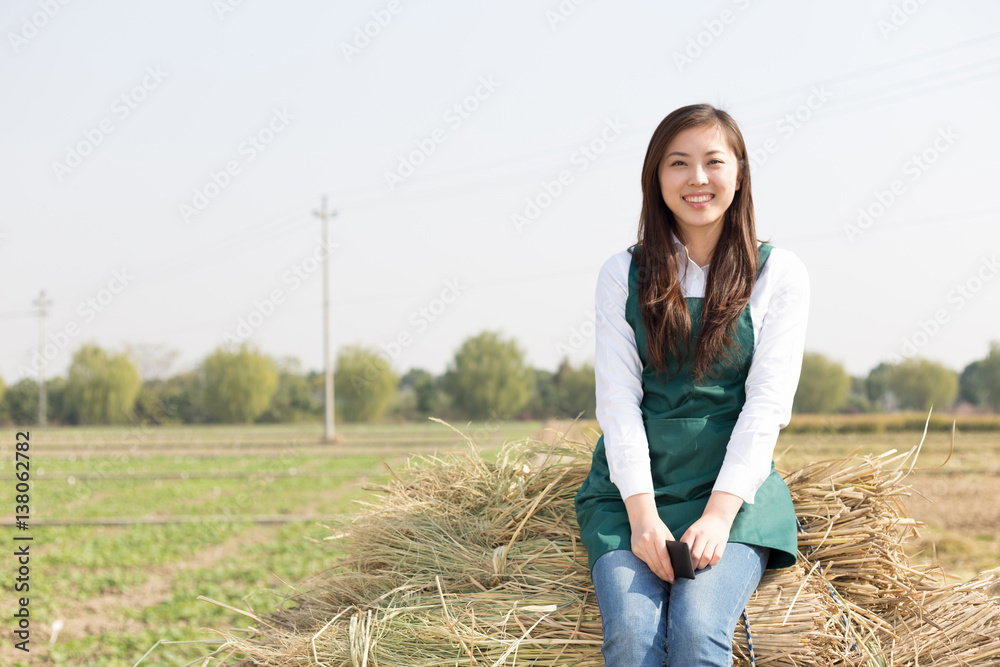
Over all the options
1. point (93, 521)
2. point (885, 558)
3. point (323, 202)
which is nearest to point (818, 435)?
point (323, 202)

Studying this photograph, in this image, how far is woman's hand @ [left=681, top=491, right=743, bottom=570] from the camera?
1.60 meters

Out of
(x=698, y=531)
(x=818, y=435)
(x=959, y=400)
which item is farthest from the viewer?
(x=959, y=400)

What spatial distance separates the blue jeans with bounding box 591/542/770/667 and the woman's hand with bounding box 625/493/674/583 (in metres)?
0.03

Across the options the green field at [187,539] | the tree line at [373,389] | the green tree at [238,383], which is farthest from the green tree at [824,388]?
the green tree at [238,383]

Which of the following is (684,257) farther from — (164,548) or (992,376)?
(992,376)

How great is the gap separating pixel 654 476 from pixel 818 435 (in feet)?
80.8

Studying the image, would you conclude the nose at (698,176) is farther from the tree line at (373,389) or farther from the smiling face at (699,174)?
the tree line at (373,389)

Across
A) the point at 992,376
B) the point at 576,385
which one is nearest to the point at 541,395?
the point at 576,385

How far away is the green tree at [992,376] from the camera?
2875 centimetres

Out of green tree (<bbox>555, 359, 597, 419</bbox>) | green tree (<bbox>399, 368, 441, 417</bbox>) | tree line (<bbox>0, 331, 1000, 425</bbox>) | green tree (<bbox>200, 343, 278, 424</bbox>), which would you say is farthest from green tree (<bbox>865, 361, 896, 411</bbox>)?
green tree (<bbox>200, 343, 278, 424</bbox>)

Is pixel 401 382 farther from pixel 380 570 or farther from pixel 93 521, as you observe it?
pixel 380 570

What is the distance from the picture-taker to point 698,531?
1.62 metres

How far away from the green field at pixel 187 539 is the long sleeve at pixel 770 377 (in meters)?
0.52

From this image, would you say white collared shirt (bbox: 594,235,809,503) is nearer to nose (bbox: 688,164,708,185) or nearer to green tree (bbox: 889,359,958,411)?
nose (bbox: 688,164,708,185)
